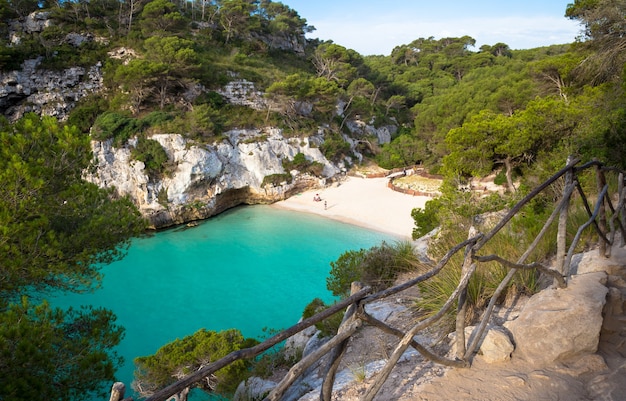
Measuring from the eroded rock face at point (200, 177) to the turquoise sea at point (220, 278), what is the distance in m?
1.66

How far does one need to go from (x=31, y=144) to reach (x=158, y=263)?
10872 mm

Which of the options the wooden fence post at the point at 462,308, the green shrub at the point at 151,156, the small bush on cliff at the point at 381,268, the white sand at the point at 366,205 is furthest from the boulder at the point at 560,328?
the green shrub at the point at 151,156

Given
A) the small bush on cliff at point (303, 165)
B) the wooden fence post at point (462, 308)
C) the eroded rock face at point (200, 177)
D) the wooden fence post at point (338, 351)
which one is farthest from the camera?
the small bush on cliff at point (303, 165)

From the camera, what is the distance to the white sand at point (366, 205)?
18.7 m

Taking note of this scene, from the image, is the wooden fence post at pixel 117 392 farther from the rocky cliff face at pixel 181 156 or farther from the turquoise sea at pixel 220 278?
the rocky cliff face at pixel 181 156

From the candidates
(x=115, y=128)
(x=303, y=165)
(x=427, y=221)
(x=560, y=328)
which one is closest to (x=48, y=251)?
(x=560, y=328)

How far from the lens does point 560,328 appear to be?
7.70 feet

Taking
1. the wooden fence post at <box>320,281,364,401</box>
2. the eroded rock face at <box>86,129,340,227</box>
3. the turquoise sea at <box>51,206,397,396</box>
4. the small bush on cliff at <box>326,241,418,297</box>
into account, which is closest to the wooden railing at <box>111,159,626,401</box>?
the wooden fence post at <box>320,281,364,401</box>

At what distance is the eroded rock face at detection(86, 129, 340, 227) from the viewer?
2011 centimetres

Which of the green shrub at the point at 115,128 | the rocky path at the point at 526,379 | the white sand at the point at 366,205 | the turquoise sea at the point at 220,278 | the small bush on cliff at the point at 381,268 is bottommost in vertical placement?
the turquoise sea at the point at 220,278

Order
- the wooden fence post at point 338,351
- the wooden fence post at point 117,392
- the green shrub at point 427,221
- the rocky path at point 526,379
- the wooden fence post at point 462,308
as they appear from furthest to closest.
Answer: the green shrub at point 427,221, the wooden fence post at point 462,308, the rocky path at point 526,379, the wooden fence post at point 338,351, the wooden fence post at point 117,392

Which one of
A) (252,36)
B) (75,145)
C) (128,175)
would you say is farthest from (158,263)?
(252,36)

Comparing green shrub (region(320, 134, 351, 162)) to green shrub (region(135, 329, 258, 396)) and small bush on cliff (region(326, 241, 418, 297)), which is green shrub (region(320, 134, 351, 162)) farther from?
green shrub (region(135, 329, 258, 396))

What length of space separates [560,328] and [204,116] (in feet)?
75.6
